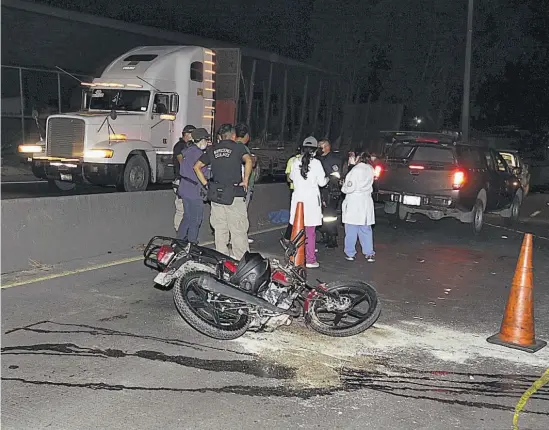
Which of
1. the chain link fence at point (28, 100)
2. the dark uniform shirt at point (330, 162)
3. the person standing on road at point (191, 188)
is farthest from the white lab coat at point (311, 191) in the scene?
the chain link fence at point (28, 100)

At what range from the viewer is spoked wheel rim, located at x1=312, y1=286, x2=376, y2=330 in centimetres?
618

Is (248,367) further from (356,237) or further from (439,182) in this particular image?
(439,182)

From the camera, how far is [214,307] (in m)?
5.92

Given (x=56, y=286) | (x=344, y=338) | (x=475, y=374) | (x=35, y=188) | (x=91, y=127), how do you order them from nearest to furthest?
(x=475, y=374), (x=344, y=338), (x=56, y=286), (x=91, y=127), (x=35, y=188)

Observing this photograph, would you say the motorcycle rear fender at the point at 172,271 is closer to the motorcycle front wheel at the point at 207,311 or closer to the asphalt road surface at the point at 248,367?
the motorcycle front wheel at the point at 207,311

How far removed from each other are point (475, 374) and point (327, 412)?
1520 millimetres

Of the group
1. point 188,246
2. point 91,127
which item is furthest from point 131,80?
point 188,246

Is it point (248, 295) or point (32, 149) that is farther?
point (32, 149)

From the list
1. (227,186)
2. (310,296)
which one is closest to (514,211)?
(227,186)

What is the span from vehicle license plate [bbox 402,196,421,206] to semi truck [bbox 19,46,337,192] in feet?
20.0

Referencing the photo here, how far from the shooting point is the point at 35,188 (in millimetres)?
17438

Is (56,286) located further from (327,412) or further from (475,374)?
(475,374)

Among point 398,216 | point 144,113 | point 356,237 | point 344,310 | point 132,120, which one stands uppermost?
point 144,113

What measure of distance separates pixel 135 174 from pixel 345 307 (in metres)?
9.97
